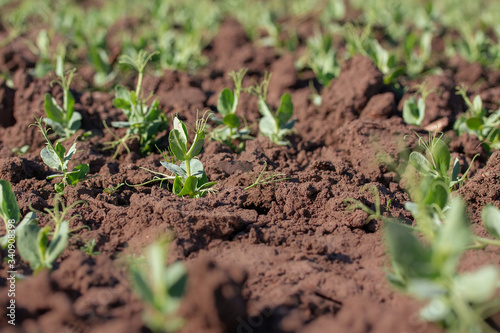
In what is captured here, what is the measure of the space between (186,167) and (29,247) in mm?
798

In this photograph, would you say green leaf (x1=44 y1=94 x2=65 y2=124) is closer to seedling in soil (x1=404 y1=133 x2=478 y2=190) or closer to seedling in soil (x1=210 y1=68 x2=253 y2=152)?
seedling in soil (x1=210 y1=68 x2=253 y2=152)

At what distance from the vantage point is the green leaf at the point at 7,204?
1.92 m

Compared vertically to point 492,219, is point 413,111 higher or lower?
lower

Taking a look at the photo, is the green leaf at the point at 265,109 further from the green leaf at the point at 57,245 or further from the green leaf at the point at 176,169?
the green leaf at the point at 57,245

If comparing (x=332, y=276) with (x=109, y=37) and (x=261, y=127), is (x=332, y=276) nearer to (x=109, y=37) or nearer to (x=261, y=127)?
(x=261, y=127)

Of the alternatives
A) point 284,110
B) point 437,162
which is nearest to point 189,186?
point 284,110

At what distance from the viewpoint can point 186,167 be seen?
2.35 meters

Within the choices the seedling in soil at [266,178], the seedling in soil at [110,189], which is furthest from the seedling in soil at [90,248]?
the seedling in soil at [266,178]

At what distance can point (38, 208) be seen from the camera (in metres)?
2.21

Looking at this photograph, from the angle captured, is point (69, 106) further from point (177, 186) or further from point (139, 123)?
point (177, 186)

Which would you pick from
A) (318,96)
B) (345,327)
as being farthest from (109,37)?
(345,327)

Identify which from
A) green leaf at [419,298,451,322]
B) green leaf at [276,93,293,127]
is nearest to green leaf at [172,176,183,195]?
green leaf at [276,93,293,127]

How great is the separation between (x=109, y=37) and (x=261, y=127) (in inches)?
114

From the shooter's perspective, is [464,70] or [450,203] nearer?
[450,203]
